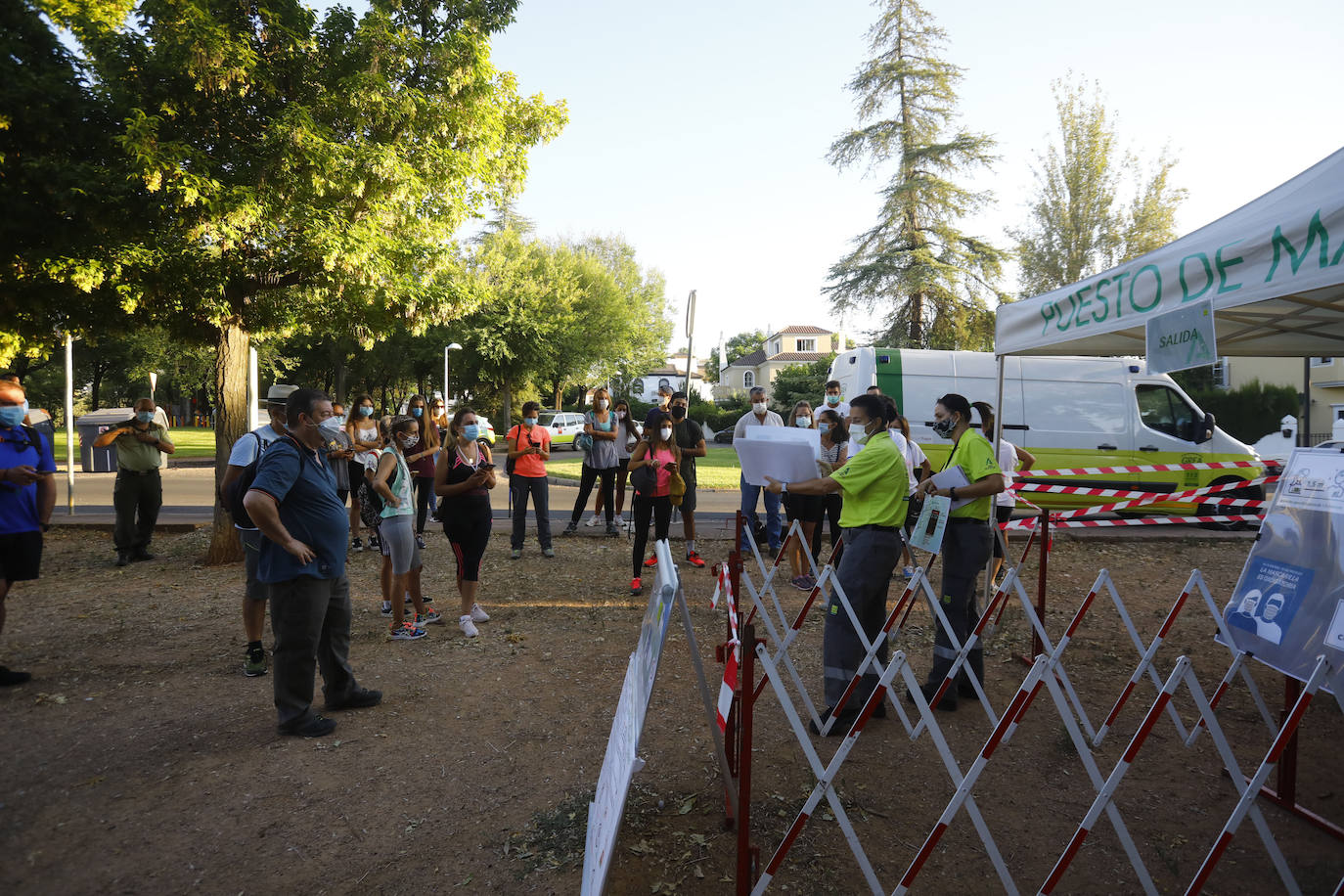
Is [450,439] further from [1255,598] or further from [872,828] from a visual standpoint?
[1255,598]

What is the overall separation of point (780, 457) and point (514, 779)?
2.47 meters

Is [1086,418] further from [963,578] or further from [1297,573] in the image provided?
[1297,573]

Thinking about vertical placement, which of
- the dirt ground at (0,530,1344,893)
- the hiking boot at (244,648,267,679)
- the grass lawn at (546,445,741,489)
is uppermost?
the grass lawn at (546,445,741,489)

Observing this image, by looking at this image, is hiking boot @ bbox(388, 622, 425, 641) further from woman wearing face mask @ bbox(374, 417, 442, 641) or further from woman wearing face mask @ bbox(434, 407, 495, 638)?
woman wearing face mask @ bbox(434, 407, 495, 638)

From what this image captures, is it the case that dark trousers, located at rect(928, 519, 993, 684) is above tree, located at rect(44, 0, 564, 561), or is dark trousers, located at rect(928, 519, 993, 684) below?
below

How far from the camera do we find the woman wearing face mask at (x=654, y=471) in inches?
292

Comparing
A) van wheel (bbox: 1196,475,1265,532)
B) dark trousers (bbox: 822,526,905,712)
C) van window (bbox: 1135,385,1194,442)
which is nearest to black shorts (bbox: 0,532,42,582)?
dark trousers (bbox: 822,526,905,712)

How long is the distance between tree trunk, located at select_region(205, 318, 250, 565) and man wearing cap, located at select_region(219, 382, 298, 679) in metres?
3.92

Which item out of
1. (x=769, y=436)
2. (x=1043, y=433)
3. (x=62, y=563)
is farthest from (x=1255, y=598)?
(x=62, y=563)

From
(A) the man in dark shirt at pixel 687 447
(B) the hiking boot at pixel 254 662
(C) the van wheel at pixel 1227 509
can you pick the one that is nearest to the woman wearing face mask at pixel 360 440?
(A) the man in dark shirt at pixel 687 447

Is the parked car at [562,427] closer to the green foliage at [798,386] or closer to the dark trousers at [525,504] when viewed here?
the green foliage at [798,386]

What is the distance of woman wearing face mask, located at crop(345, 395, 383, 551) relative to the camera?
909cm

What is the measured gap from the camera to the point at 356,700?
15.5 feet

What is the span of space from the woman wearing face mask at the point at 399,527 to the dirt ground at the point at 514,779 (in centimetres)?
25
